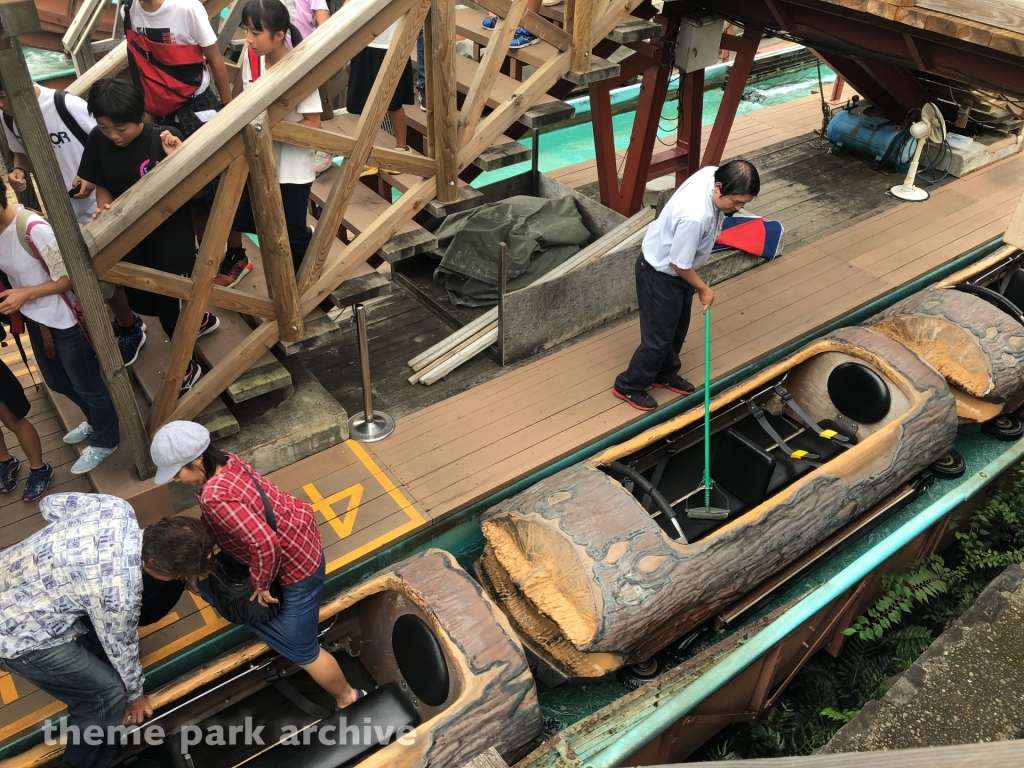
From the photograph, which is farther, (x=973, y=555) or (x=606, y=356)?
(x=606, y=356)

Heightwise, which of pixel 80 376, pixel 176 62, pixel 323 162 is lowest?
pixel 80 376

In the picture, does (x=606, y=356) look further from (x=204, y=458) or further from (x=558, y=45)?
(x=204, y=458)

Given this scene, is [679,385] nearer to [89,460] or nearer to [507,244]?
[507,244]

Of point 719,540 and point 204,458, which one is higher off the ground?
point 204,458

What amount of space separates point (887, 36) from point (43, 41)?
42.7 ft

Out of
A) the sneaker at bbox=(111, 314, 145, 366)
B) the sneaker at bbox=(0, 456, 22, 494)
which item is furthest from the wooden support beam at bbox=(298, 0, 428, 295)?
the sneaker at bbox=(0, 456, 22, 494)

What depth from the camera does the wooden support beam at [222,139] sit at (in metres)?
→ 3.92

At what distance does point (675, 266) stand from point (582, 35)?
65.9 inches

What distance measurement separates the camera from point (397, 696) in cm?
379

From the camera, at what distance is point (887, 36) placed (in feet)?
19.4

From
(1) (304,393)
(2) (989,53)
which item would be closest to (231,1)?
(1) (304,393)

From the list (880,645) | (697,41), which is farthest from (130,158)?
(880,645)

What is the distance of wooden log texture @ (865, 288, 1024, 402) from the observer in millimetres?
5711

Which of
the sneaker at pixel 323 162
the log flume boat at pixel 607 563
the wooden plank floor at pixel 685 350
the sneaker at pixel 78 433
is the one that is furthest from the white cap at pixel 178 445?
the sneaker at pixel 323 162
